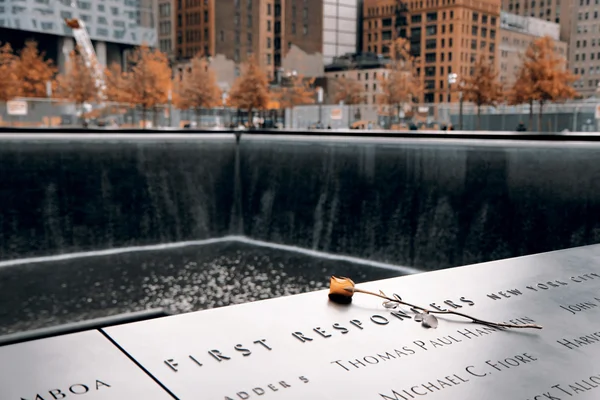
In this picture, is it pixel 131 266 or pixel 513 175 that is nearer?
pixel 513 175

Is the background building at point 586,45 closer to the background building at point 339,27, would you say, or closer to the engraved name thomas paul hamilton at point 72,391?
the background building at point 339,27

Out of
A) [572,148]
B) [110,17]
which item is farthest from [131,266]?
[110,17]

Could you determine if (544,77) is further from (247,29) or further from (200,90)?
(247,29)

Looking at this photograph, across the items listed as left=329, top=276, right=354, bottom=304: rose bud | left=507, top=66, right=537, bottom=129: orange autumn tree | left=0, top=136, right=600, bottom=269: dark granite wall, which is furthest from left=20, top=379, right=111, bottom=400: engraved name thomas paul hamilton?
left=507, top=66, right=537, bottom=129: orange autumn tree

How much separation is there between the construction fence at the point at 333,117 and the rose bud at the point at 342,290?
2709cm

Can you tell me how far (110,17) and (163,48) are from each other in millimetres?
32588

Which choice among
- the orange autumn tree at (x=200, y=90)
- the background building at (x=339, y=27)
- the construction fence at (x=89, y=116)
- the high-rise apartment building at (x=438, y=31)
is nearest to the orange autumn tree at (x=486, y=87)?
the construction fence at (x=89, y=116)

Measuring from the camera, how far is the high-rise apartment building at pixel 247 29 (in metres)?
75.9

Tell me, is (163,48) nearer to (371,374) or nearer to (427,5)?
(427,5)

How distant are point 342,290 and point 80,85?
41929 mm

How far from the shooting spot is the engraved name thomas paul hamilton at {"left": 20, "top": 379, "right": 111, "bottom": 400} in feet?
4.69

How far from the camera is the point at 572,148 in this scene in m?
7.64

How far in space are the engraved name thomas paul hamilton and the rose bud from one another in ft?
2.79

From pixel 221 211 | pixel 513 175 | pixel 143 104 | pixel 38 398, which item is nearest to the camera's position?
pixel 38 398
